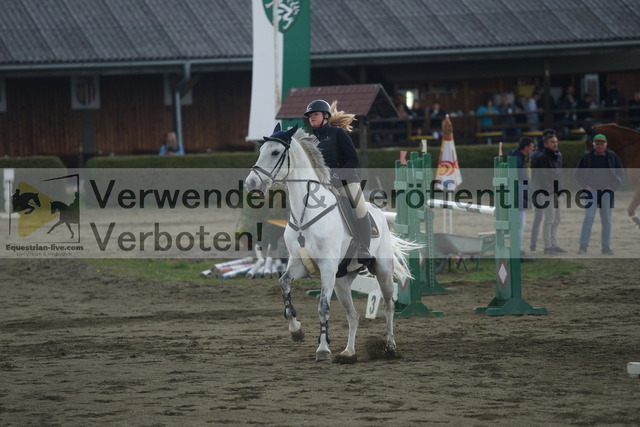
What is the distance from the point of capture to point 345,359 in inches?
367

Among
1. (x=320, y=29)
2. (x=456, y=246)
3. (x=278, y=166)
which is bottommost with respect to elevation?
(x=456, y=246)

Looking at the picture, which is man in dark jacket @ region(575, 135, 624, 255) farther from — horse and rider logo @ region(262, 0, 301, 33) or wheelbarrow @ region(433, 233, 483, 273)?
horse and rider logo @ region(262, 0, 301, 33)

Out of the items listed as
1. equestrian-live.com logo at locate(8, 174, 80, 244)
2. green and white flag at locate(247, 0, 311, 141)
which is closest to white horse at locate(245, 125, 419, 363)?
green and white flag at locate(247, 0, 311, 141)

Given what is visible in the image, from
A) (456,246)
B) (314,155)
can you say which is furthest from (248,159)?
(314,155)

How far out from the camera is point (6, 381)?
8.44 m

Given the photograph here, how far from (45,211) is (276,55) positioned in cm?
887

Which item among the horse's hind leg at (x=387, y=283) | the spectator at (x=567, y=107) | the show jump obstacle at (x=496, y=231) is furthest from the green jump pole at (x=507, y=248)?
the spectator at (x=567, y=107)

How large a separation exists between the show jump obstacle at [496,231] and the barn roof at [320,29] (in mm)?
17894

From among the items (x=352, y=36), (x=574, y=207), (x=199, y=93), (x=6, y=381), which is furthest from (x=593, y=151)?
(x=199, y=93)

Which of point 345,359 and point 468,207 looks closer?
point 345,359

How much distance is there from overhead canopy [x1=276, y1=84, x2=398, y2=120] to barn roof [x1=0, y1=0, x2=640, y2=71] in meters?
11.8

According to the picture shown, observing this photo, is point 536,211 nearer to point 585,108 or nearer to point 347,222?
point 347,222

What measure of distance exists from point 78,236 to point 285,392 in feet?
45.5

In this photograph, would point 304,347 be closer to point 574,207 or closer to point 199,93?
point 574,207
